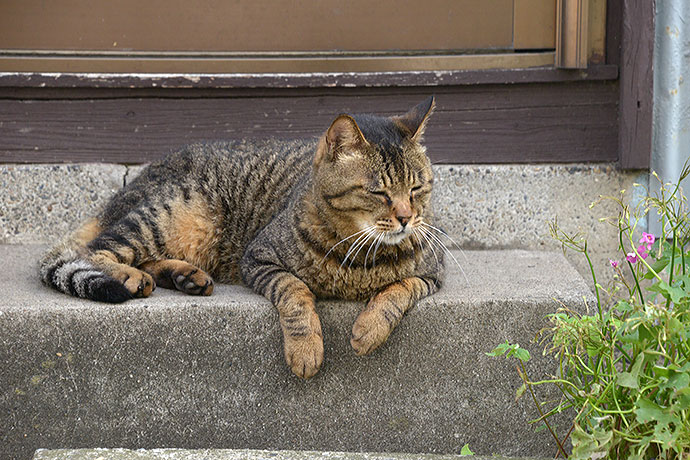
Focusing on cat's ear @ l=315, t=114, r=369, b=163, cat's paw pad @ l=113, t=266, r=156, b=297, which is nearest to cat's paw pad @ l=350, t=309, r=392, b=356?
cat's ear @ l=315, t=114, r=369, b=163

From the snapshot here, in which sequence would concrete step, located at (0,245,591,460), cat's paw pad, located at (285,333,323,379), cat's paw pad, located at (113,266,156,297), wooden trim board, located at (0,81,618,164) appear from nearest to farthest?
1. cat's paw pad, located at (285,333,323,379)
2. concrete step, located at (0,245,591,460)
3. cat's paw pad, located at (113,266,156,297)
4. wooden trim board, located at (0,81,618,164)

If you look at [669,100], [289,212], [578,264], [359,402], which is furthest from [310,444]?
[669,100]

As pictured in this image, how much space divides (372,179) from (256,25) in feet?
5.86

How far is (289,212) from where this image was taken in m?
3.53

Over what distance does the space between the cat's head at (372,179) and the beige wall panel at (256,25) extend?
139 cm

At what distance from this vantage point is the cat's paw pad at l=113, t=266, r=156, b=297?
3.39m

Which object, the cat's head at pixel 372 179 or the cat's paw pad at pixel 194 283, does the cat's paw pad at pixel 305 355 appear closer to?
the cat's head at pixel 372 179

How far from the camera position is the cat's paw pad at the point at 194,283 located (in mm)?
3504

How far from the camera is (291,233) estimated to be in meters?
3.43

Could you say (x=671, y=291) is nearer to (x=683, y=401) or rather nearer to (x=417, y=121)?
(x=683, y=401)

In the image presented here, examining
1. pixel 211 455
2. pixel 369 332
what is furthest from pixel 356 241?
pixel 211 455

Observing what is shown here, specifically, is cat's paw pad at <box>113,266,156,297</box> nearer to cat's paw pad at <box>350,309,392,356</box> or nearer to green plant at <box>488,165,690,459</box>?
cat's paw pad at <box>350,309,392,356</box>

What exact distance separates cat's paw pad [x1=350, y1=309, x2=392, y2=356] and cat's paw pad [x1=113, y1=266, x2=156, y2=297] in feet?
3.05

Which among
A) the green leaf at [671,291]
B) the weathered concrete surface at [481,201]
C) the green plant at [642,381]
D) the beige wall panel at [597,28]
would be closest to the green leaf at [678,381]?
the green plant at [642,381]
